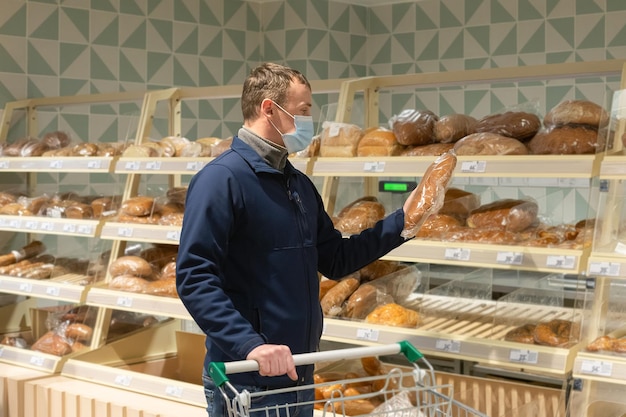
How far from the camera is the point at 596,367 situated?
2.72m

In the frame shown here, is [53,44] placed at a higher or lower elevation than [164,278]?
higher

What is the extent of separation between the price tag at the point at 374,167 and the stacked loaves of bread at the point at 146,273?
1181 mm

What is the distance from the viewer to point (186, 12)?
632cm

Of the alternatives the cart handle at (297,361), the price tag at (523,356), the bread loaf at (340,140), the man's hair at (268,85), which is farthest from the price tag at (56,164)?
the cart handle at (297,361)

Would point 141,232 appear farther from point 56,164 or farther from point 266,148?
point 266,148

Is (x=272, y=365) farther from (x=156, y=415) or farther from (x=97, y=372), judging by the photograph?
(x=97, y=372)

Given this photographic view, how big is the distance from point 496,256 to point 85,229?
7.36 feet

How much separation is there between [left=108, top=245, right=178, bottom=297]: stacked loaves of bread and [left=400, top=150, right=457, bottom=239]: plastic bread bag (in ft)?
5.67

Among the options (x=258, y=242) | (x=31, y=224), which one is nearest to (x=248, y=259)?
(x=258, y=242)

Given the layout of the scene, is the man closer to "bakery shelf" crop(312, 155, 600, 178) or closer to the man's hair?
the man's hair

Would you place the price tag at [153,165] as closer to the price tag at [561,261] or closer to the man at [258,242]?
the man at [258,242]

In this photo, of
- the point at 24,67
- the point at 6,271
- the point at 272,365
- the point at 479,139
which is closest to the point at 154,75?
the point at 24,67

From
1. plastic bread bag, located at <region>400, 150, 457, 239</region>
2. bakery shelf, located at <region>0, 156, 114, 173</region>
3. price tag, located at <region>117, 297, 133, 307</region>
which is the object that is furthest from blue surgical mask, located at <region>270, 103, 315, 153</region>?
bakery shelf, located at <region>0, 156, 114, 173</region>

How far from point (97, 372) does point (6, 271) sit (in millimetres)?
1032
